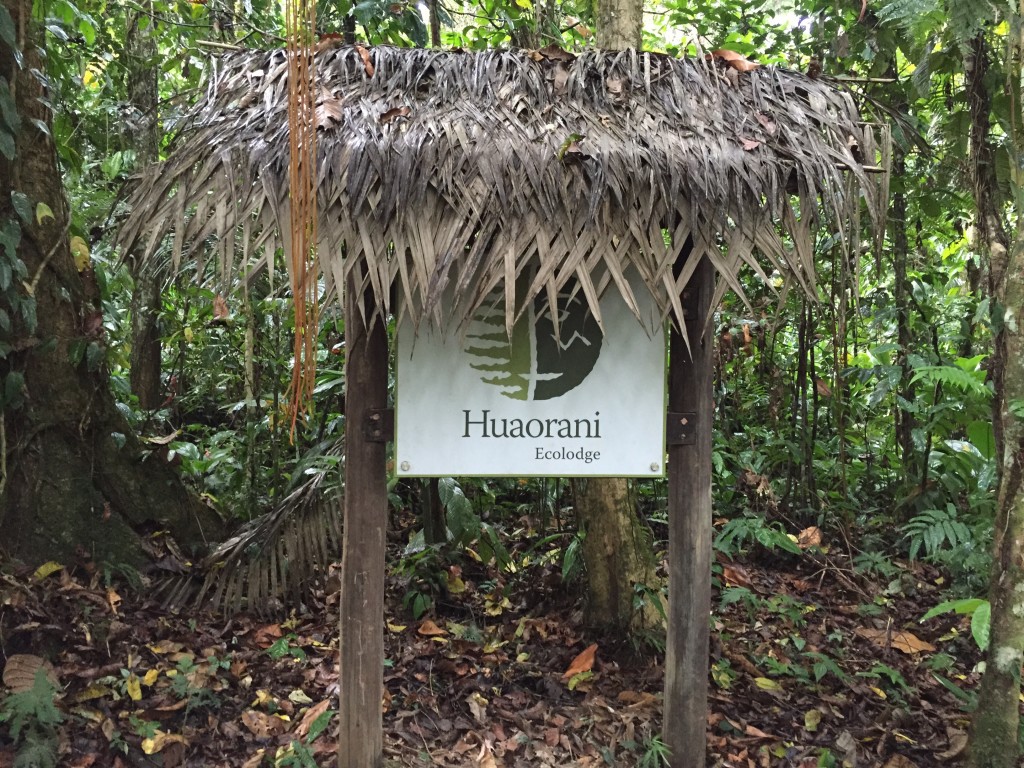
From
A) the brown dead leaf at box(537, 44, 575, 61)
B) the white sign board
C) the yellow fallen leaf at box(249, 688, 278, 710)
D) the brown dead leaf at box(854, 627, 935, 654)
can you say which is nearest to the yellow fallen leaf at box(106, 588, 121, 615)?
the yellow fallen leaf at box(249, 688, 278, 710)

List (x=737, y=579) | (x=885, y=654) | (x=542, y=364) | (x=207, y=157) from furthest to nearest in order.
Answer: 1. (x=737, y=579)
2. (x=885, y=654)
3. (x=542, y=364)
4. (x=207, y=157)

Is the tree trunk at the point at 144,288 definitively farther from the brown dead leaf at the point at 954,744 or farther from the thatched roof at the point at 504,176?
the brown dead leaf at the point at 954,744

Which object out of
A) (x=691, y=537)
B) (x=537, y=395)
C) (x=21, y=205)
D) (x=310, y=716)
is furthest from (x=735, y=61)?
(x=310, y=716)

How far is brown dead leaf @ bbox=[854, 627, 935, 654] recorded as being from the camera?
3805 mm

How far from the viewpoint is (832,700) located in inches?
133

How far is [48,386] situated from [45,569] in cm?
83

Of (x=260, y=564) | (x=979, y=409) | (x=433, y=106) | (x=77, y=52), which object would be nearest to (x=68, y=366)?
(x=260, y=564)

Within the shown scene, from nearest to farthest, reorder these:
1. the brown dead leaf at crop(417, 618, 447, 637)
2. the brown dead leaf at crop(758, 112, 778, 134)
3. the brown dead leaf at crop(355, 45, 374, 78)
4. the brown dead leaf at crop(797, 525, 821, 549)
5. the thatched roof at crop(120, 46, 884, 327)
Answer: the thatched roof at crop(120, 46, 884, 327) < the brown dead leaf at crop(758, 112, 778, 134) < the brown dead leaf at crop(355, 45, 374, 78) < the brown dead leaf at crop(417, 618, 447, 637) < the brown dead leaf at crop(797, 525, 821, 549)

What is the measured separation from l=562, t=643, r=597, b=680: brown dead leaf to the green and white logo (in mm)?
1597

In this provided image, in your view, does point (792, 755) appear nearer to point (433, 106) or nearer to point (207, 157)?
point (433, 106)

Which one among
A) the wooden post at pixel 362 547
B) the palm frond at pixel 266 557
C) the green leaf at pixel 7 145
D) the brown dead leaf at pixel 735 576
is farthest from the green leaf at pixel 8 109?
the brown dead leaf at pixel 735 576

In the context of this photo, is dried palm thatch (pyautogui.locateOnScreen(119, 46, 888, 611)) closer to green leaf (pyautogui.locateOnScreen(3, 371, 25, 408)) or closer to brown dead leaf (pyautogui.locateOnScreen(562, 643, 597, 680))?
green leaf (pyautogui.locateOnScreen(3, 371, 25, 408))

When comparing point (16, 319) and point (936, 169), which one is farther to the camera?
point (936, 169)

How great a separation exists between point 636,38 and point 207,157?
2.14 metres
